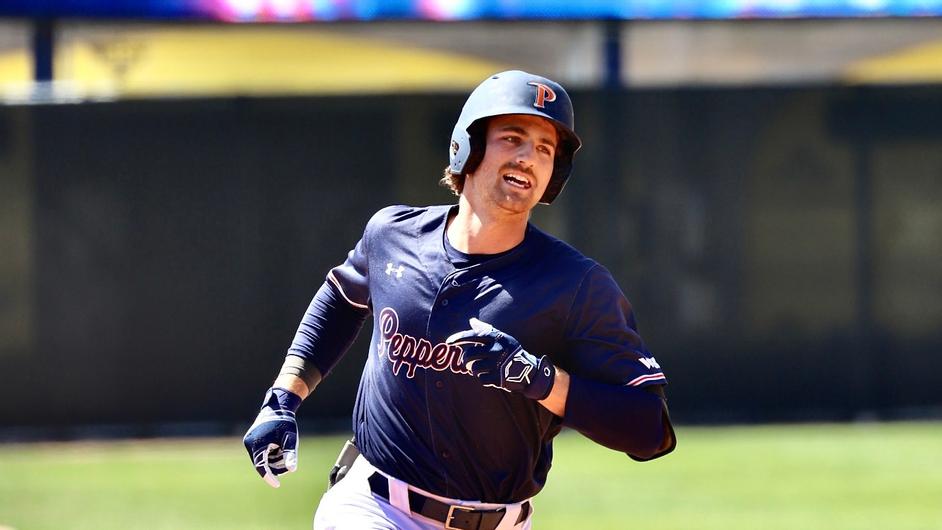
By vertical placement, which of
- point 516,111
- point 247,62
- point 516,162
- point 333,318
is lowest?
point 333,318

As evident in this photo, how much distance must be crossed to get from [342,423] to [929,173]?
5.60 meters

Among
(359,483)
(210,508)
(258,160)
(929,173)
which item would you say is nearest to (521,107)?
(359,483)

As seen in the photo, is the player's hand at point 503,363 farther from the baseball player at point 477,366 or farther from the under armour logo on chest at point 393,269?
the under armour logo on chest at point 393,269

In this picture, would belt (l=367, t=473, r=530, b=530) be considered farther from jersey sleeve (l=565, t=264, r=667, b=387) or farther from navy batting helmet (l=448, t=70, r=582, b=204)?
navy batting helmet (l=448, t=70, r=582, b=204)

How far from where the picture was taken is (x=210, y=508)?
9.45m

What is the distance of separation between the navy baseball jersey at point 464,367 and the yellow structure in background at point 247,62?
32.0 feet

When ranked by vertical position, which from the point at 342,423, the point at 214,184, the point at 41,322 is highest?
the point at 214,184

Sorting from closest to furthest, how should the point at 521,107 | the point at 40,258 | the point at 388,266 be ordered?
1. the point at 521,107
2. the point at 388,266
3. the point at 40,258

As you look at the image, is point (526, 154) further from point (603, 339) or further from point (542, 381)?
point (542, 381)

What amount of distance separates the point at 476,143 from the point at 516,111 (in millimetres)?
262

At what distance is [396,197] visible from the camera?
13.0 meters

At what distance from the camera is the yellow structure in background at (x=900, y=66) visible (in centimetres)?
1438

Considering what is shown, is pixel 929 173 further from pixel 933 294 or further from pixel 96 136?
pixel 96 136

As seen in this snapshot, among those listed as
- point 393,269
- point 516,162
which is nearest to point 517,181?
point 516,162
